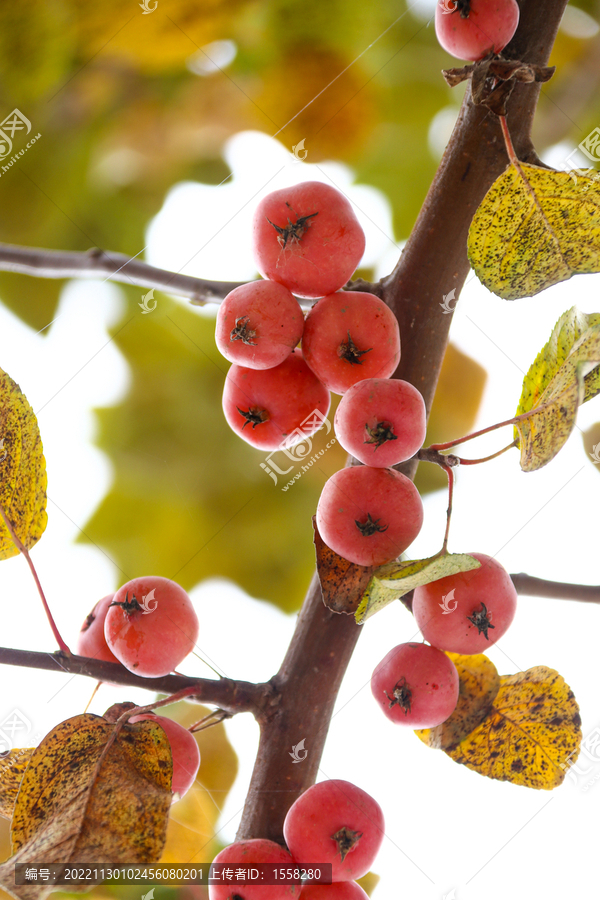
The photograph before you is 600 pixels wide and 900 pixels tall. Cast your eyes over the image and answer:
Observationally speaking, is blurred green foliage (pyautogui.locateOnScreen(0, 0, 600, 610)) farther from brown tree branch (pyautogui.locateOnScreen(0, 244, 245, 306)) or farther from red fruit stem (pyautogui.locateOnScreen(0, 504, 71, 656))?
red fruit stem (pyautogui.locateOnScreen(0, 504, 71, 656))

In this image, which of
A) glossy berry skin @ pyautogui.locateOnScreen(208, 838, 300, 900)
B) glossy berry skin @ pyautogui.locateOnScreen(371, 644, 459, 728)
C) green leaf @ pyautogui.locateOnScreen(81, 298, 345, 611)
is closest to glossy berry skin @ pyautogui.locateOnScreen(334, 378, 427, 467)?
glossy berry skin @ pyautogui.locateOnScreen(371, 644, 459, 728)

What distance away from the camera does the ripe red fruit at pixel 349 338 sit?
34 centimetres

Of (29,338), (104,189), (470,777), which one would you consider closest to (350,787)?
(470,777)

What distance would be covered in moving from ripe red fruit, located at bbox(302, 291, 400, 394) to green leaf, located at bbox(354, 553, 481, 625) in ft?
0.38

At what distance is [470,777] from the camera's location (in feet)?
1.63

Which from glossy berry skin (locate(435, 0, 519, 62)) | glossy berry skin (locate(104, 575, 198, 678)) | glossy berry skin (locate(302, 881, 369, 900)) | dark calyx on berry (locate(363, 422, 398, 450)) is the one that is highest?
glossy berry skin (locate(435, 0, 519, 62))

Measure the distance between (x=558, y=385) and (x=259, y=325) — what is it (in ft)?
0.50

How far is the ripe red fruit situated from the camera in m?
0.34

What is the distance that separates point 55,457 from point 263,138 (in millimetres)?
465

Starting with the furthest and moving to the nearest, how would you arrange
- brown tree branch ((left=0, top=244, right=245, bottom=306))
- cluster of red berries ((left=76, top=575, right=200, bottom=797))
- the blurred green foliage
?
1. the blurred green foliage
2. brown tree branch ((left=0, top=244, right=245, bottom=306))
3. cluster of red berries ((left=76, top=575, right=200, bottom=797))

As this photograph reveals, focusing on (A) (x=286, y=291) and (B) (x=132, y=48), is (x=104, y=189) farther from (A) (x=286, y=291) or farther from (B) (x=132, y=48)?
(A) (x=286, y=291)

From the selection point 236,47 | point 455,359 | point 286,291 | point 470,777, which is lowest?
point 470,777

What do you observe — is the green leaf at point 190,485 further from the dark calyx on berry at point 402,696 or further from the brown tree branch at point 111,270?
the dark calyx on berry at point 402,696

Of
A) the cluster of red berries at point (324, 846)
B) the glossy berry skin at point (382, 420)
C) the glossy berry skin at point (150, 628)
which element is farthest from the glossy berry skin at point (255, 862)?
the glossy berry skin at point (382, 420)
